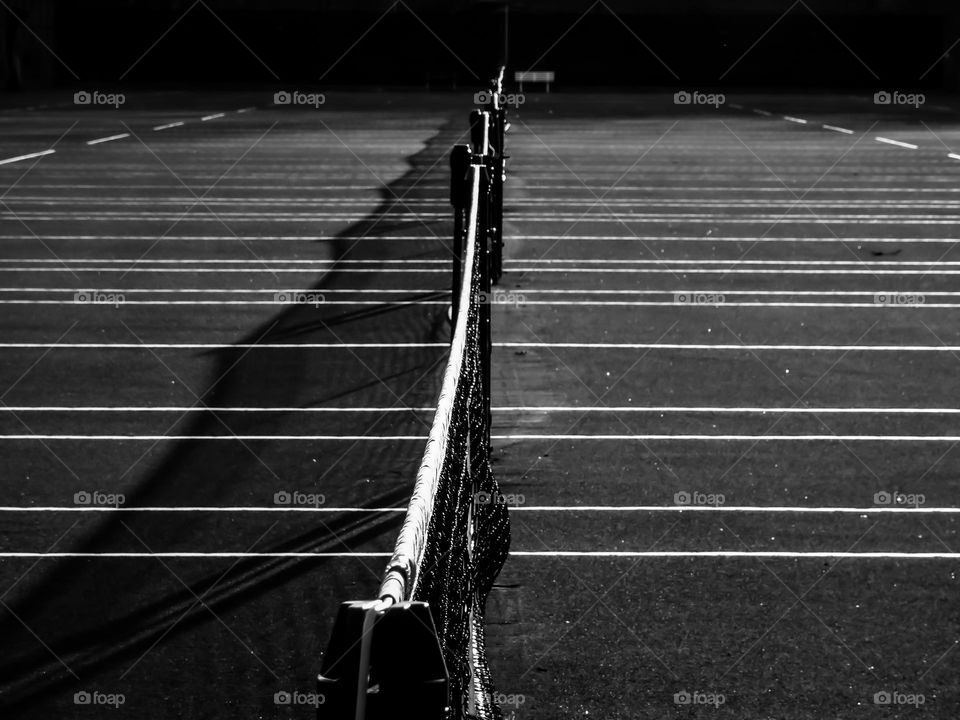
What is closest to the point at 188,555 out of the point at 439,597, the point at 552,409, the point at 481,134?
the point at 552,409

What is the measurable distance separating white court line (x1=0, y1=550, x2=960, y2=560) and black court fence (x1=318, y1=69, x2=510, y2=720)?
1.21 metres

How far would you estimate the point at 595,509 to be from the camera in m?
6.64

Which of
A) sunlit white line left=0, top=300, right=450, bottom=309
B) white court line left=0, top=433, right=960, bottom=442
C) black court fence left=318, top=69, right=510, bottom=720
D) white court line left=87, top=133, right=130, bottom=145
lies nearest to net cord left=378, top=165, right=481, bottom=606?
black court fence left=318, top=69, right=510, bottom=720

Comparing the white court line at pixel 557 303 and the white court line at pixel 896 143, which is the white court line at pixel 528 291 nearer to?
the white court line at pixel 557 303

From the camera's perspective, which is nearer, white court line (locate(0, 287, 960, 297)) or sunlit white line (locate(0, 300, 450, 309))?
sunlit white line (locate(0, 300, 450, 309))

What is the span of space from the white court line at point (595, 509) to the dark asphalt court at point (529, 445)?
0.9 inches

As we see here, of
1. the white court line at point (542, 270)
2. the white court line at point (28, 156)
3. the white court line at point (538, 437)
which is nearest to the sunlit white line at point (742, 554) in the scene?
the white court line at point (538, 437)

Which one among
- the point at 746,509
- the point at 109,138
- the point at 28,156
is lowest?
the point at 746,509

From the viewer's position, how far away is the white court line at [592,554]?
5.99 meters

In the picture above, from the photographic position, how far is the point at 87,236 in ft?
48.9

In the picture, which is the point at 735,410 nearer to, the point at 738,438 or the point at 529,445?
the point at 738,438

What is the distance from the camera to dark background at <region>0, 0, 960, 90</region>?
48.2 metres

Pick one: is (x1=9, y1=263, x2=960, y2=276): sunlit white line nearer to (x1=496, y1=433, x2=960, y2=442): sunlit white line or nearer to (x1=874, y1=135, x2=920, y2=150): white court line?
(x1=496, y1=433, x2=960, y2=442): sunlit white line

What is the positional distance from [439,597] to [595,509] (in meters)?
4.08
